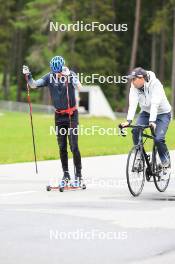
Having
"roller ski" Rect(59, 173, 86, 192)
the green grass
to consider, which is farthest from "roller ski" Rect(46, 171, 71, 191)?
the green grass

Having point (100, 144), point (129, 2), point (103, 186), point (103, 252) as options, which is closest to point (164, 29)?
point (129, 2)

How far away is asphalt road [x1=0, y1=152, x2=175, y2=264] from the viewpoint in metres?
9.27

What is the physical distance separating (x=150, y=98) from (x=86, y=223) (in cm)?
362

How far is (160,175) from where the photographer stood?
586 inches

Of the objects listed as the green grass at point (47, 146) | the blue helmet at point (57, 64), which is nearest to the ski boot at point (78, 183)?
the blue helmet at point (57, 64)

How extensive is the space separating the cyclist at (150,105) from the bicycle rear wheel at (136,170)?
0.27 metres

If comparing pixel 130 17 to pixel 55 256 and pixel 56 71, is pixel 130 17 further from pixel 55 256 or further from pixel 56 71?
pixel 55 256

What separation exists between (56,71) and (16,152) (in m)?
11.5

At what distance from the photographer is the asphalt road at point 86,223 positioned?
9.27 metres

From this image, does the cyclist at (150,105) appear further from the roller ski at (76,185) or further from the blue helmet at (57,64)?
the roller ski at (76,185)

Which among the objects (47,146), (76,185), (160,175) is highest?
(160,175)

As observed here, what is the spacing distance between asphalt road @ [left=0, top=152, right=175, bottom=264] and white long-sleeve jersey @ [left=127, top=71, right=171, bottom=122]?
124cm

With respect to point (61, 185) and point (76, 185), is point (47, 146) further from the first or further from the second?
point (61, 185)

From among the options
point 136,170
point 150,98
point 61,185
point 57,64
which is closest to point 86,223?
point 136,170
